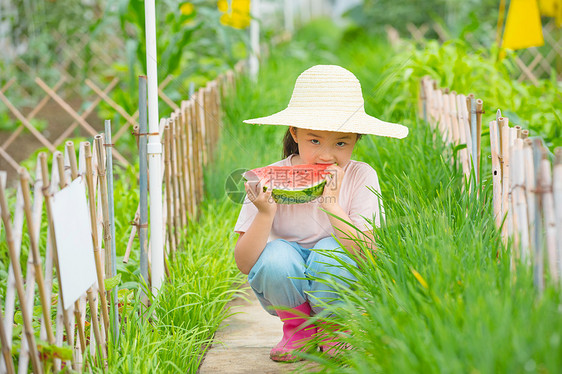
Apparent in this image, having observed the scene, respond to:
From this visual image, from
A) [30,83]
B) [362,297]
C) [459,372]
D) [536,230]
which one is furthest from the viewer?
[30,83]

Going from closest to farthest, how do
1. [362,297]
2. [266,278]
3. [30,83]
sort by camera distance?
[362,297] < [266,278] < [30,83]

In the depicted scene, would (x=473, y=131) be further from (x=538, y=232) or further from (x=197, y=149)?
(x=197, y=149)

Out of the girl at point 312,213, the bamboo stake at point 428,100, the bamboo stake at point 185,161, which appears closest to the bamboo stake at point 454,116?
the bamboo stake at point 428,100

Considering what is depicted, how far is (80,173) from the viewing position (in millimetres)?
1812

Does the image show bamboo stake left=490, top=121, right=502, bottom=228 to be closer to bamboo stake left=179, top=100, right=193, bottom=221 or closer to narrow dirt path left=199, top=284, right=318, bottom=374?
narrow dirt path left=199, top=284, right=318, bottom=374

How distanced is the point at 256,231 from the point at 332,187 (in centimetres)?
29

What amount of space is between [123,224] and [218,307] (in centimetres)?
91

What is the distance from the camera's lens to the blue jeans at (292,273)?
6.88 feet

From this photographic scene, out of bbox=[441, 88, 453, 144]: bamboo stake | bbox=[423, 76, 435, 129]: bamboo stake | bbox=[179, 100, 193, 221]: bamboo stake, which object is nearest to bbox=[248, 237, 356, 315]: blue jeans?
bbox=[179, 100, 193, 221]: bamboo stake

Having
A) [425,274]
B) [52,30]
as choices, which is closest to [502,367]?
[425,274]

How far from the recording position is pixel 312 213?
7.36 feet

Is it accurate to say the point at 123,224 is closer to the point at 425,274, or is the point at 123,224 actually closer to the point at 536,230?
the point at 425,274

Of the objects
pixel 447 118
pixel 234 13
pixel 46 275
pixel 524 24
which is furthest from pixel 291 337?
pixel 234 13

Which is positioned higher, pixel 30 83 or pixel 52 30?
pixel 52 30
